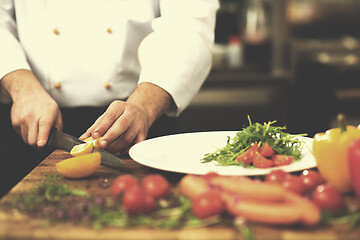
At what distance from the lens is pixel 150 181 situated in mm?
960

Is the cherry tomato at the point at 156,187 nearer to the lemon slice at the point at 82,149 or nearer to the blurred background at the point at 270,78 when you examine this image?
the lemon slice at the point at 82,149

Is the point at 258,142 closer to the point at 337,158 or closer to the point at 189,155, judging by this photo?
the point at 189,155

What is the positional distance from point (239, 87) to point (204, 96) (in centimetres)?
29

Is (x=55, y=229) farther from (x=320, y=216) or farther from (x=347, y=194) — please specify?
(x=347, y=194)

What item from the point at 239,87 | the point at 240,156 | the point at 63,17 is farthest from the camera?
the point at 239,87

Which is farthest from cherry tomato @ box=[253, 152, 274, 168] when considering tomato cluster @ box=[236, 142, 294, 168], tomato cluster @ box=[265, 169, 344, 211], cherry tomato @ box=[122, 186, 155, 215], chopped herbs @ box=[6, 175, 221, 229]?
cherry tomato @ box=[122, 186, 155, 215]

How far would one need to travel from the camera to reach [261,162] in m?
1.15

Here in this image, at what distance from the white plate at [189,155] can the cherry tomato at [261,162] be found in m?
0.02

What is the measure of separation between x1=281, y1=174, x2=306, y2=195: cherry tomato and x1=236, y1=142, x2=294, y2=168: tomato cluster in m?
0.19

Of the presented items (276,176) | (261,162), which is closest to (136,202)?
(276,176)

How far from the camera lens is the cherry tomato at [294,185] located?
36.7 inches

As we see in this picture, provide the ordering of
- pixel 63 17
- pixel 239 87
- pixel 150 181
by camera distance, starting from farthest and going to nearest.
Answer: pixel 239 87
pixel 63 17
pixel 150 181

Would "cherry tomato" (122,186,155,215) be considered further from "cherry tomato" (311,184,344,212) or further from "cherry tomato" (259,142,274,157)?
"cherry tomato" (259,142,274,157)

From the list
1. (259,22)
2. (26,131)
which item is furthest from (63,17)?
(259,22)
